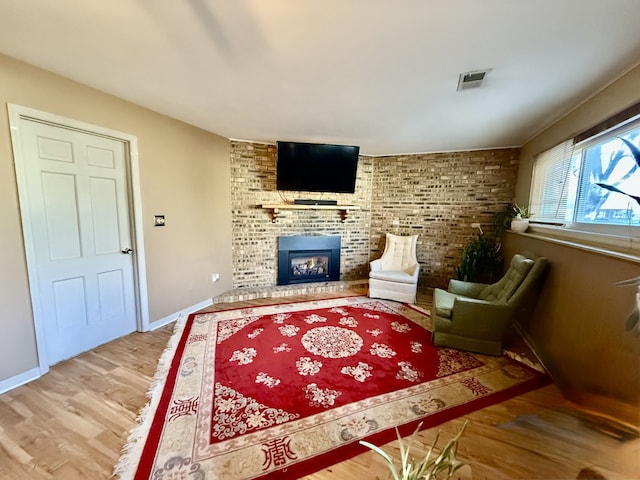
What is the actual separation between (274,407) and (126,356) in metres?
1.62

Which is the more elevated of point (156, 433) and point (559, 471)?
point (559, 471)

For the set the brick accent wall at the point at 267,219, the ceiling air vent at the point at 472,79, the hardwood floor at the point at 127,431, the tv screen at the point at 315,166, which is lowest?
the hardwood floor at the point at 127,431

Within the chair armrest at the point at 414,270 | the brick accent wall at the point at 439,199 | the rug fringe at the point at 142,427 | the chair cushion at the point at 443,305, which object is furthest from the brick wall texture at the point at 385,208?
the rug fringe at the point at 142,427

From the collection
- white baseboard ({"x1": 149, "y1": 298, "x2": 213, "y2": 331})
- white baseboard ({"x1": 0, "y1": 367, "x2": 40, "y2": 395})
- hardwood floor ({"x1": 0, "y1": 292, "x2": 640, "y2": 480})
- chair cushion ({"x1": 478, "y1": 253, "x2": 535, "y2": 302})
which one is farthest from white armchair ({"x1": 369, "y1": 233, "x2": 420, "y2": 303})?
white baseboard ({"x1": 0, "y1": 367, "x2": 40, "y2": 395})

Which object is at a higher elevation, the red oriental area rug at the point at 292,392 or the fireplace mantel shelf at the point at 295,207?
the fireplace mantel shelf at the point at 295,207

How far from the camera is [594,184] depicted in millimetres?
2162

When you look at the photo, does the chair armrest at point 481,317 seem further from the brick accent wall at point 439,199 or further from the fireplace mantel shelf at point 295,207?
the fireplace mantel shelf at point 295,207

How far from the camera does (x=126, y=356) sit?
243 cm

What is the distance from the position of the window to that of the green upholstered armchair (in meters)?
0.54

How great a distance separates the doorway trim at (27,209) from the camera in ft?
6.48

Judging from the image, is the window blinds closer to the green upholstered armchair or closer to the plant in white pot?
the plant in white pot

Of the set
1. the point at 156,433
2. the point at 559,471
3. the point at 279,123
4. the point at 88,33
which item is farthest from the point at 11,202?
the point at 559,471

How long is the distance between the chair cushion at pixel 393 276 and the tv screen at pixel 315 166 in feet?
4.94

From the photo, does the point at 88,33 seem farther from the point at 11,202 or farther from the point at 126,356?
the point at 126,356
